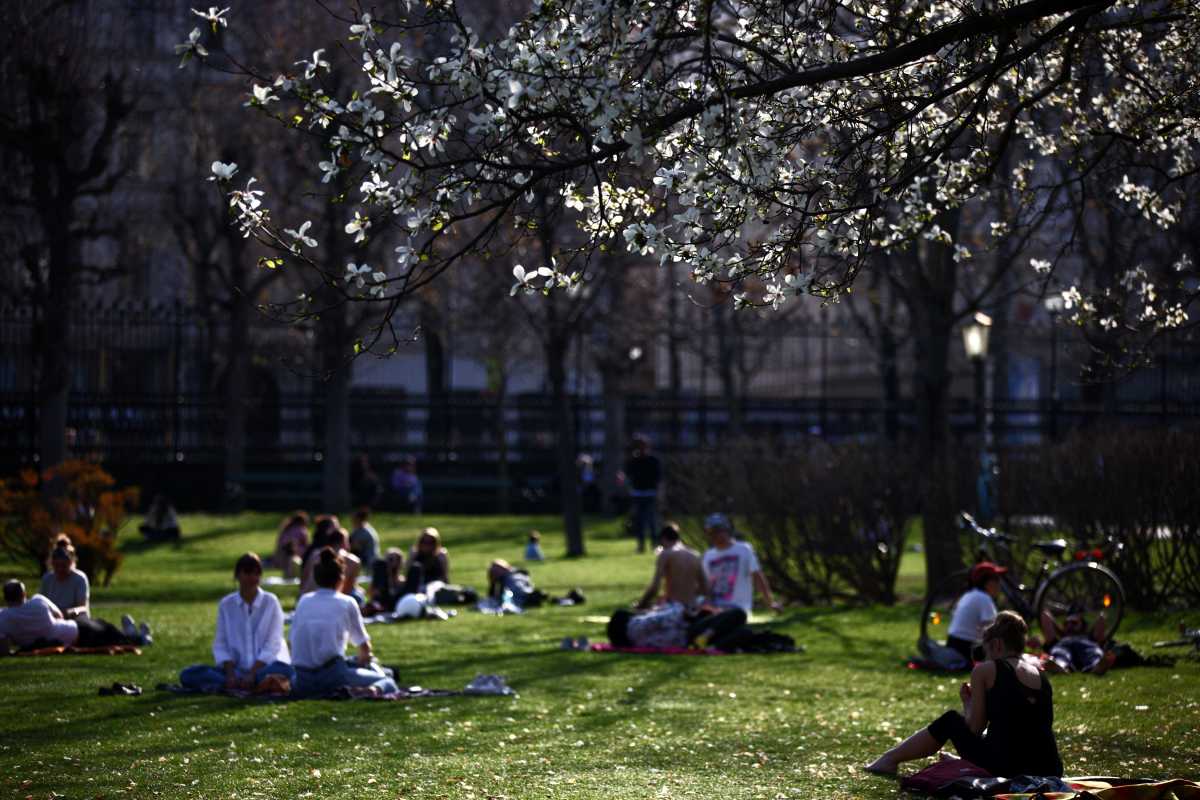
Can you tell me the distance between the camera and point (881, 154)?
32.0 feet

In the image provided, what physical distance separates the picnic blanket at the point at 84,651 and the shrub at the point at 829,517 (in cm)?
912

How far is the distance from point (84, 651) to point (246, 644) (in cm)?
285

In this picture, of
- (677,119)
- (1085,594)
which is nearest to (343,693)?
(677,119)

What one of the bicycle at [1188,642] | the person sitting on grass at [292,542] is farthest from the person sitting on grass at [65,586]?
the bicycle at [1188,642]

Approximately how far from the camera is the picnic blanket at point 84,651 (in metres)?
14.2

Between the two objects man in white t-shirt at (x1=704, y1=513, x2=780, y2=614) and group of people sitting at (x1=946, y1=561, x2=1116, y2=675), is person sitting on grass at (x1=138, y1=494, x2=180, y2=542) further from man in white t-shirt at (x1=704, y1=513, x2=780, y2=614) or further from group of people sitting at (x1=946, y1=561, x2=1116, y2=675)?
group of people sitting at (x1=946, y1=561, x2=1116, y2=675)

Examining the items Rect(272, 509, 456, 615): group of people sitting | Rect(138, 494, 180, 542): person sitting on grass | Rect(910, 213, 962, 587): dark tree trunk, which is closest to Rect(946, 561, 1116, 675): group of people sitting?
Rect(910, 213, 962, 587): dark tree trunk

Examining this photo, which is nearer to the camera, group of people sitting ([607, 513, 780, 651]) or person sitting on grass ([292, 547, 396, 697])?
person sitting on grass ([292, 547, 396, 697])

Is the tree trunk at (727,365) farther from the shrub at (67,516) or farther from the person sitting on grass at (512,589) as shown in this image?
the shrub at (67,516)

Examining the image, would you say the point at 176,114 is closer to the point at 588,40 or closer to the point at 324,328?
the point at 324,328

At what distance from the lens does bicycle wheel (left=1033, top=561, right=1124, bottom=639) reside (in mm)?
14539

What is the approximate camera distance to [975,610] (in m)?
13.6

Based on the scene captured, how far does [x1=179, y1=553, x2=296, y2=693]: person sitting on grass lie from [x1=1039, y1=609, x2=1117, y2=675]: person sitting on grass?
659 cm

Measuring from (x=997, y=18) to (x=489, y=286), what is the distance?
27460mm
